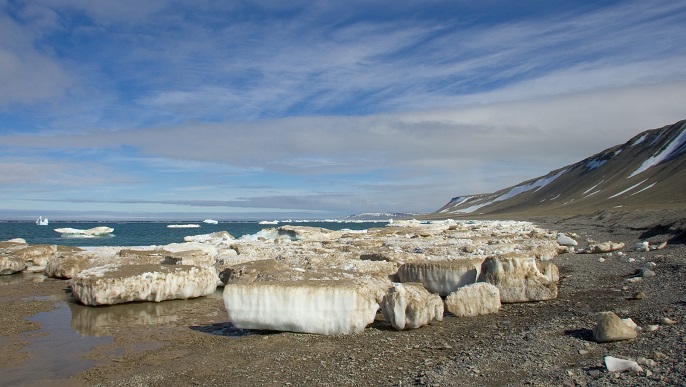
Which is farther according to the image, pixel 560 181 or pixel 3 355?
pixel 560 181

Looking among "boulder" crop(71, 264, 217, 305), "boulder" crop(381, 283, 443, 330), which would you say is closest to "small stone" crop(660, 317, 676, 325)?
"boulder" crop(381, 283, 443, 330)

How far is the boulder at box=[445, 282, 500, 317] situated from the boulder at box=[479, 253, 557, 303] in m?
1.27

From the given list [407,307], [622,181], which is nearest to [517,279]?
[407,307]

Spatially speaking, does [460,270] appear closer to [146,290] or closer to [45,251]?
[146,290]

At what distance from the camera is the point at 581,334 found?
9234 mm

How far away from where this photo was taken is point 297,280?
11.6 metres

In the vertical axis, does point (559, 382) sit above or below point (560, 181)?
below

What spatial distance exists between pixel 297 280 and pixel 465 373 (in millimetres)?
4979

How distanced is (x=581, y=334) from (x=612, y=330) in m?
0.84

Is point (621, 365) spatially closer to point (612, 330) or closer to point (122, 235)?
point (612, 330)

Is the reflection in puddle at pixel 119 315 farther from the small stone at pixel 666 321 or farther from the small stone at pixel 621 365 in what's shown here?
the small stone at pixel 666 321

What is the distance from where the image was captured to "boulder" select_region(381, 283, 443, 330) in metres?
10.7

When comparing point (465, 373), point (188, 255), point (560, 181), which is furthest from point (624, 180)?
point (465, 373)

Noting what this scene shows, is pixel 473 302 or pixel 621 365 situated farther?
pixel 473 302
